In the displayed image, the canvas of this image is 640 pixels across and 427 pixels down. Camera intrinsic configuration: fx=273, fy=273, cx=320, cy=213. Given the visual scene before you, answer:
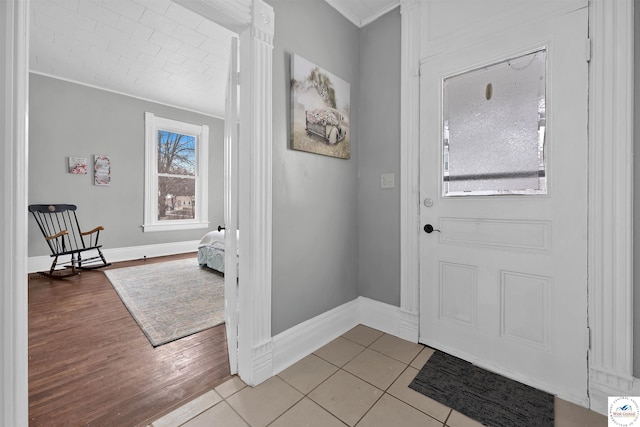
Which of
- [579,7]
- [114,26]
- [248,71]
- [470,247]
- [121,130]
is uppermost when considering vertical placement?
[114,26]

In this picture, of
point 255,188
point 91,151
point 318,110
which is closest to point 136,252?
point 91,151

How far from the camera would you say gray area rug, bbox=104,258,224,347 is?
2328mm

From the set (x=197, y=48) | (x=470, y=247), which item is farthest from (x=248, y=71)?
(x=197, y=48)

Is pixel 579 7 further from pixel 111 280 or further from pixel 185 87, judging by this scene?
pixel 111 280

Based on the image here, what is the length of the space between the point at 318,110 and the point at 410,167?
81cm

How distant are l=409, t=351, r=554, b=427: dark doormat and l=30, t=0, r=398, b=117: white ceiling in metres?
2.68

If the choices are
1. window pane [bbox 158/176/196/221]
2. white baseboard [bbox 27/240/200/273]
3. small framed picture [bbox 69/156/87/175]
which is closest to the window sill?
window pane [bbox 158/176/196/221]

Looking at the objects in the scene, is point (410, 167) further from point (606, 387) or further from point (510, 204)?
point (606, 387)

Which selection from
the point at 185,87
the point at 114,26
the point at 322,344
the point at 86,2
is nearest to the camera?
the point at 322,344

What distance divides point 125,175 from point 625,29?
19.3 feet

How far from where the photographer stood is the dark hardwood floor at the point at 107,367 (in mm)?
1412

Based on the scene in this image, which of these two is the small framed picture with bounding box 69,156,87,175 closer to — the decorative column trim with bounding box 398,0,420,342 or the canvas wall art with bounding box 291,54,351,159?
the canvas wall art with bounding box 291,54,351,159

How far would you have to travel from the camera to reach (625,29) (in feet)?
4.33

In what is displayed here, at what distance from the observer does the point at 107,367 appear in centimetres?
176
